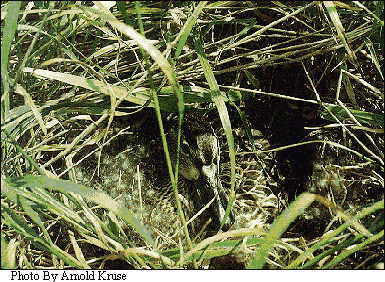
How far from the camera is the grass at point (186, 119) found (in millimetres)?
825

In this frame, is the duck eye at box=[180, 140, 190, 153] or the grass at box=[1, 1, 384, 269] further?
the duck eye at box=[180, 140, 190, 153]

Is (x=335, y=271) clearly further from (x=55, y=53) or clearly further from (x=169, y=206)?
(x=55, y=53)

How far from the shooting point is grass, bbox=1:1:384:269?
32.5 inches

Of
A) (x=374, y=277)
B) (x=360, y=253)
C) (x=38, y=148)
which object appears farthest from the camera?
(x=38, y=148)

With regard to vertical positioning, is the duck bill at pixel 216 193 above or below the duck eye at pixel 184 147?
below

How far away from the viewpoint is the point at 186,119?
1002 mm

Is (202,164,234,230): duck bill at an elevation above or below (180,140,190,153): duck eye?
below

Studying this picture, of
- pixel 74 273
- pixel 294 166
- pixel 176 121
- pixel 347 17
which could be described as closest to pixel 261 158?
pixel 294 166

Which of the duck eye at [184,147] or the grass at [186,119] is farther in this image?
the duck eye at [184,147]

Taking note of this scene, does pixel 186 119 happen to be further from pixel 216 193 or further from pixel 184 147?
pixel 216 193

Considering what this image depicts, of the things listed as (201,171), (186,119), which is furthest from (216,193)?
(186,119)

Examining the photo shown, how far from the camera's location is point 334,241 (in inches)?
31.0

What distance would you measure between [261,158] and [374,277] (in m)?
0.35

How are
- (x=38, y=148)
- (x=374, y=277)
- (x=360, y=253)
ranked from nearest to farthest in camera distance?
1. (x=374, y=277)
2. (x=360, y=253)
3. (x=38, y=148)
